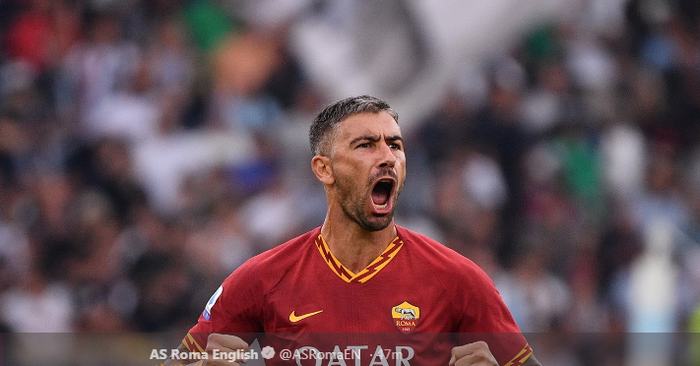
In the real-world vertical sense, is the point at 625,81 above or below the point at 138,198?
above

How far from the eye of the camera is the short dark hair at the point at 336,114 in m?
4.42

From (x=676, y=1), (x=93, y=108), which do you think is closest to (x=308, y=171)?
(x=93, y=108)

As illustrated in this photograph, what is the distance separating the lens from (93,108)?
10.6 m

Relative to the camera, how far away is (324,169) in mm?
4539

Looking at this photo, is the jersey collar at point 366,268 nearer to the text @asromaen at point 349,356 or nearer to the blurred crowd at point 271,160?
the text @asromaen at point 349,356

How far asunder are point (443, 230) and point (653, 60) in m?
3.35

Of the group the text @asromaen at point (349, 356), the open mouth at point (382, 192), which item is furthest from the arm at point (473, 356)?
the open mouth at point (382, 192)

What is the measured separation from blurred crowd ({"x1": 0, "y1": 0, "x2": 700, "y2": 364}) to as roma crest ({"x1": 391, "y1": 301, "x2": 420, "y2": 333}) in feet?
16.1

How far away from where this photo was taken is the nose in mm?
4332

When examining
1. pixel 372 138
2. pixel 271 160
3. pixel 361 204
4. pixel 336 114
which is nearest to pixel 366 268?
pixel 361 204

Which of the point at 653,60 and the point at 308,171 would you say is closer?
the point at 308,171

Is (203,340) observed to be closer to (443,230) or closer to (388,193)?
(388,193)

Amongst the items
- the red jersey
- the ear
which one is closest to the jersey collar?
the red jersey

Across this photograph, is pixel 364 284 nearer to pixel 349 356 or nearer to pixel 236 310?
pixel 349 356
